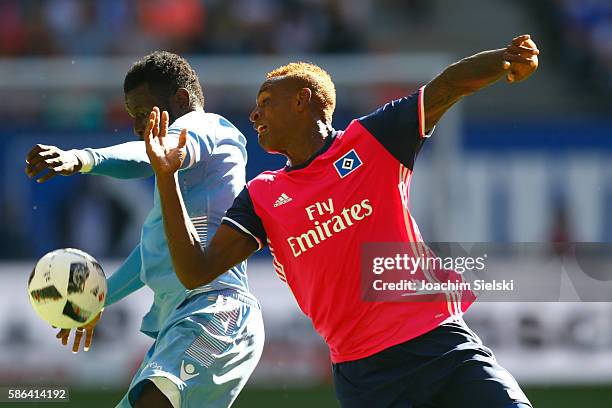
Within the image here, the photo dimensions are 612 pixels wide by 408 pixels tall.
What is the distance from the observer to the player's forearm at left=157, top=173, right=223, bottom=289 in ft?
14.6

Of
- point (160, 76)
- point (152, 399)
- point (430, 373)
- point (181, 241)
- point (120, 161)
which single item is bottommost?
point (152, 399)

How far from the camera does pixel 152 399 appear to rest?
4.95 metres

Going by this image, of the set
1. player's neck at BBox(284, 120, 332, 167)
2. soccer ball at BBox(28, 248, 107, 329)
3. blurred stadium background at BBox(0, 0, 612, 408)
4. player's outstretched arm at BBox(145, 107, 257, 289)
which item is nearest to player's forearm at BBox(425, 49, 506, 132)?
player's neck at BBox(284, 120, 332, 167)

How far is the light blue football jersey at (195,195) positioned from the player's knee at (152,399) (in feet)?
1.56

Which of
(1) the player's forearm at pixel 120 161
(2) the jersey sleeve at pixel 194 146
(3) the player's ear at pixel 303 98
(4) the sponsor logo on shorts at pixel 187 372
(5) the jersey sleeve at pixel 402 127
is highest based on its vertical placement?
(3) the player's ear at pixel 303 98

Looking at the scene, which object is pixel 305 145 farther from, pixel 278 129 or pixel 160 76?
pixel 160 76

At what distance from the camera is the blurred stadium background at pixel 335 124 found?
10.9m

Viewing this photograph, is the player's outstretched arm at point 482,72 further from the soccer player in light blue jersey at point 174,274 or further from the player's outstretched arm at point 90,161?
the player's outstretched arm at point 90,161

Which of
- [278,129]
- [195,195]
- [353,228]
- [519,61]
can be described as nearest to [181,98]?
[195,195]

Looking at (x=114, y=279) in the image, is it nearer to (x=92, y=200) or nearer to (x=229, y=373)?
(x=229, y=373)

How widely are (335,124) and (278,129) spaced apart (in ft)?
28.5

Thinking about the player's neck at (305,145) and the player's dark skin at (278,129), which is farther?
the player's neck at (305,145)

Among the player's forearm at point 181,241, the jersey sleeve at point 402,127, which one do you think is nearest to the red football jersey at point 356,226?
the jersey sleeve at point 402,127

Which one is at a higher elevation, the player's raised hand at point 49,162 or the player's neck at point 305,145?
the player's neck at point 305,145
